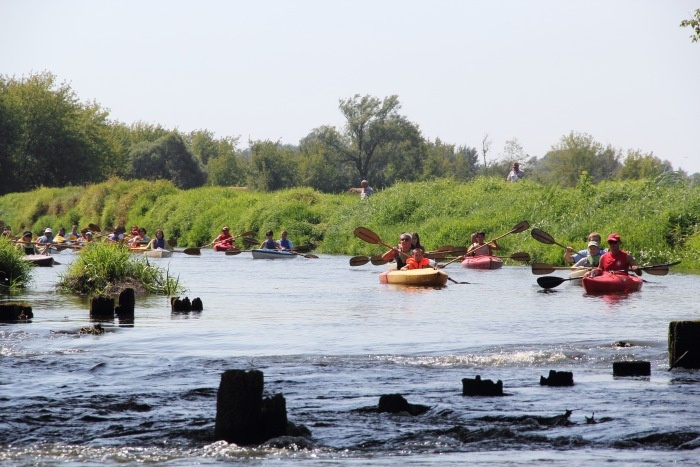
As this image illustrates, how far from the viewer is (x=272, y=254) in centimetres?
3284

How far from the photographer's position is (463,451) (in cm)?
752

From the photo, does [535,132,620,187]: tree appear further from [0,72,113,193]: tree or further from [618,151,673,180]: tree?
[0,72,113,193]: tree

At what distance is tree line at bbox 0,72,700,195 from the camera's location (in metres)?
63.1

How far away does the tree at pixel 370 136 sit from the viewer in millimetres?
85625

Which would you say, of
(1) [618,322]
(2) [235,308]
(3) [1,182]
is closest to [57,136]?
(3) [1,182]

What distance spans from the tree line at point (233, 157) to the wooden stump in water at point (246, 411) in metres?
50.2

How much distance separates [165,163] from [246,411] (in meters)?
73.6

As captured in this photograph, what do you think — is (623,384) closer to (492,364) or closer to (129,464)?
(492,364)

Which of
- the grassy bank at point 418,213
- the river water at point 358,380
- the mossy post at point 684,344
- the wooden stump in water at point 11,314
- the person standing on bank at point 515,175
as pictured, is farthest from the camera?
the person standing on bank at point 515,175

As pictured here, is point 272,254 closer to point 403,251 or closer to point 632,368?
point 403,251

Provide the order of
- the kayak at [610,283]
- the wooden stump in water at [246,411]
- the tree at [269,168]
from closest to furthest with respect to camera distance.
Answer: the wooden stump in water at [246,411], the kayak at [610,283], the tree at [269,168]

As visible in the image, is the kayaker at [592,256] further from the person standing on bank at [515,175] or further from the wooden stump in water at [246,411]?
the wooden stump in water at [246,411]

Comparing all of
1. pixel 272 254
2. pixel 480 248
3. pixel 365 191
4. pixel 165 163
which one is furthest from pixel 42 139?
pixel 480 248

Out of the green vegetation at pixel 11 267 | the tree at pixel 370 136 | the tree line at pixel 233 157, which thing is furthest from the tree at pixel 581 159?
the green vegetation at pixel 11 267
